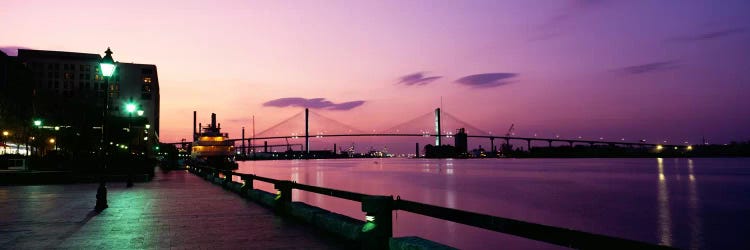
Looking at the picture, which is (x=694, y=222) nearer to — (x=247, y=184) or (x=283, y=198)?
(x=247, y=184)

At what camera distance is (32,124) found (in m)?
51.5

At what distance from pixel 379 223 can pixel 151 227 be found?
598 centimetres

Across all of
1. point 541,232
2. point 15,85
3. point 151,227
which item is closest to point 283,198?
point 151,227

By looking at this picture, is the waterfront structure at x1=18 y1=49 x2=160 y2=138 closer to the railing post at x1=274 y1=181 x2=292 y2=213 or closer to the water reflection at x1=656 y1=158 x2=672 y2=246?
the water reflection at x1=656 y1=158 x2=672 y2=246

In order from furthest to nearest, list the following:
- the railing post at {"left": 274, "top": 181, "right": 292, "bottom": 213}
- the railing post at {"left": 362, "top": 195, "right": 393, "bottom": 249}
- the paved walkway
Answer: the railing post at {"left": 274, "top": 181, "right": 292, "bottom": 213}, the paved walkway, the railing post at {"left": 362, "top": 195, "right": 393, "bottom": 249}

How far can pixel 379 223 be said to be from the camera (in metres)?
8.97

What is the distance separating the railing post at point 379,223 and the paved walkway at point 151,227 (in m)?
0.80

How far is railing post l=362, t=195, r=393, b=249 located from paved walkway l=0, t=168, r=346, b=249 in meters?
0.80

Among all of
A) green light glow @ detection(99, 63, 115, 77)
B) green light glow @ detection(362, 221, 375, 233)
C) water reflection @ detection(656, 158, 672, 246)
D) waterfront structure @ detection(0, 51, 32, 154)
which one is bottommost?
water reflection @ detection(656, 158, 672, 246)

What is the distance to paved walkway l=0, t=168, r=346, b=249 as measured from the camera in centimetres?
989

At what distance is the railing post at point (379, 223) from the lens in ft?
29.3

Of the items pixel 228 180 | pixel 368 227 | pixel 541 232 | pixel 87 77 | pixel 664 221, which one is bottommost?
pixel 664 221

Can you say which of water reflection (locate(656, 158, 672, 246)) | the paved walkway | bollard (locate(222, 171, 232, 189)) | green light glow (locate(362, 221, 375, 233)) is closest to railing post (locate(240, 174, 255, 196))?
the paved walkway

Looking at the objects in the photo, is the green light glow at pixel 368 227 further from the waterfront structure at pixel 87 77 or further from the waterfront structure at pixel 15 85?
the waterfront structure at pixel 87 77
